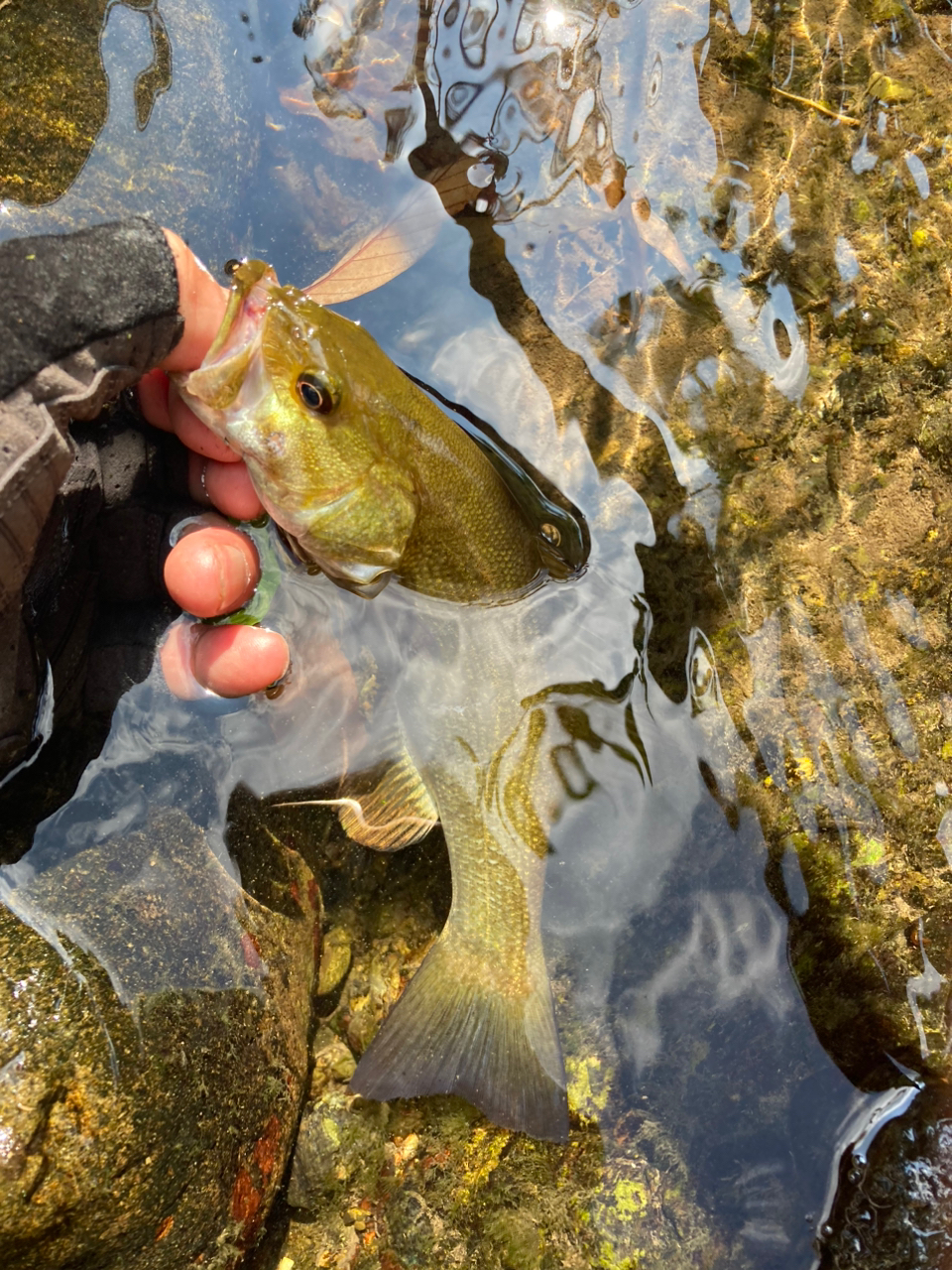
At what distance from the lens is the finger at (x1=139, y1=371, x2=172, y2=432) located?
2.38m

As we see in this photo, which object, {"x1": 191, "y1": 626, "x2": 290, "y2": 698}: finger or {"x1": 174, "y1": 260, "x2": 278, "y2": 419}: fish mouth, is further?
{"x1": 191, "y1": 626, "x2": 290, "y2": 698}: finger

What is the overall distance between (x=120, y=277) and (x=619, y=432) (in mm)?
1703

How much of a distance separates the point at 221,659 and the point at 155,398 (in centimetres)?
90

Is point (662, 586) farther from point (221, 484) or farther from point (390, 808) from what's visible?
point (221, 484)

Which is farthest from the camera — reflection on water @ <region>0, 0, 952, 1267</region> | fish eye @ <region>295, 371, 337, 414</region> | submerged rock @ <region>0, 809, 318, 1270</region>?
reflection on water @ <region>0, 0, 952, 1267</region>

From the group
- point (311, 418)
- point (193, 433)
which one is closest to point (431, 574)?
point (311, 418)

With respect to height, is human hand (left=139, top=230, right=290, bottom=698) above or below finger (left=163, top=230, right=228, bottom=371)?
below

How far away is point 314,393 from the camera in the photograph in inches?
88.2

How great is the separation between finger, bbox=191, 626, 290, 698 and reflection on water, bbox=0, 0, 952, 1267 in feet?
0.67

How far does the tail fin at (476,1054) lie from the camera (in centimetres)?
244

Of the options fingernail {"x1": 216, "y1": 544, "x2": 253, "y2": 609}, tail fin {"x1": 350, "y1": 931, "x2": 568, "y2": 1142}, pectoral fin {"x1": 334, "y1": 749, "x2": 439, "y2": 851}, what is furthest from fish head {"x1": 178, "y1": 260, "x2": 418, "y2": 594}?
tail fin {"x1": 350, "y1": 931, "x2": 568, "y2": 1142}

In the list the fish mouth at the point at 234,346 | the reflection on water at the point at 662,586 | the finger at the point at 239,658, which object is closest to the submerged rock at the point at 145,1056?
the reflection on water at the point at 662,586

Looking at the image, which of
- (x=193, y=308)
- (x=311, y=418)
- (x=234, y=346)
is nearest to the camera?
(x=193, y=308)

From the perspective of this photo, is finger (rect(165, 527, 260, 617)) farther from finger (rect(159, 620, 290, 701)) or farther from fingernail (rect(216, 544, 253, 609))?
finger (rect(159, 620, 290, 701))
